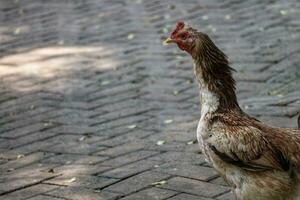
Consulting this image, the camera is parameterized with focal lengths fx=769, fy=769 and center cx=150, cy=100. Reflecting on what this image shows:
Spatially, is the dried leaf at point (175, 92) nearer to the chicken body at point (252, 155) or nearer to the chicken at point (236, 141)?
the chicken at point (236, 141)

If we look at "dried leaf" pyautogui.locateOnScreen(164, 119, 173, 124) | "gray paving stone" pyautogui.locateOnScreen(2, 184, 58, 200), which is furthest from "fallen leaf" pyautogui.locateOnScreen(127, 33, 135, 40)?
"gray paving stone" pyautogui.locateOnScreen(2, 184, 58, 200)

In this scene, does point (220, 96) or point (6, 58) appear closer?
point (220, 96)

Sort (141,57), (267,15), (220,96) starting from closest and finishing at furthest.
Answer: (220,96) < (141,57) < (267,15)

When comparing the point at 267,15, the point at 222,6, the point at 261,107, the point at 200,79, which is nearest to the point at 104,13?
the point at 222,6

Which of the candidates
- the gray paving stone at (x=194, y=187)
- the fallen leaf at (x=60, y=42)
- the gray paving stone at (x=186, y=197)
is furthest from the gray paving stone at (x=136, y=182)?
the fallen leaf at (x=60, y=42)

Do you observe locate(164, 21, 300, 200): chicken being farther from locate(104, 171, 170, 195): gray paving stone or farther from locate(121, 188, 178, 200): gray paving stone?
locate(104, 171, 170, 195): gray paving stone

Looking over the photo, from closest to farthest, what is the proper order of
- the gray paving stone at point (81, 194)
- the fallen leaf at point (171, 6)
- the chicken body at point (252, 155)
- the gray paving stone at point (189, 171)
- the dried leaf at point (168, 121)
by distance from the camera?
the chicken body at point (252, 155) < the gray paving stone at point (81, 194) < the gray paving stone at point (189, 171) < the dried leaf at point (168, 121) < the fallen leaf at point (171, 6)

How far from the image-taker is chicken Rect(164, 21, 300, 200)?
4258mm

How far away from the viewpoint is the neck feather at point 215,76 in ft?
15.3

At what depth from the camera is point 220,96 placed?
465 cm

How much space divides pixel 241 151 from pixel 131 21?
667 centimetres

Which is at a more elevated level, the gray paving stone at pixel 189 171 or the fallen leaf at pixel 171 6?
the fallen leaf at pixel 171 6

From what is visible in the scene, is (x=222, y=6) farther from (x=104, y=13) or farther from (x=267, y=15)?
(x=104, y=13)

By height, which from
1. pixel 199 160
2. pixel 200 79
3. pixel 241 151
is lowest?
pixel 199 160
